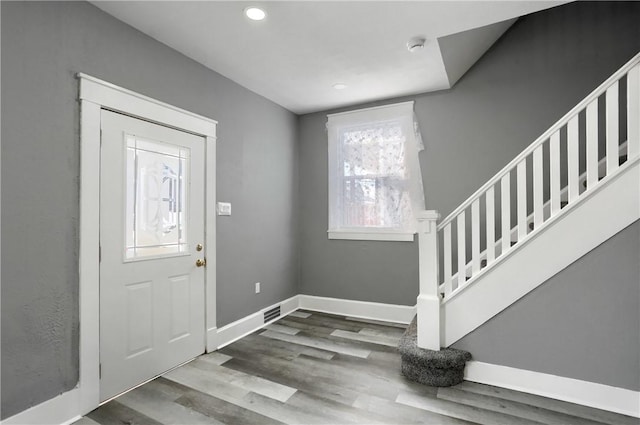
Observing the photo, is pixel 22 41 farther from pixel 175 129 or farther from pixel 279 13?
pixel 279 13

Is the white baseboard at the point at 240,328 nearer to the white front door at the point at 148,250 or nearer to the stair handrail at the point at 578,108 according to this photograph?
the white front door at the point at 148,250

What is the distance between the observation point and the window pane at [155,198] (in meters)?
2.26

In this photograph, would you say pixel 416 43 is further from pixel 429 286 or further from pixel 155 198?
pixel 155 198

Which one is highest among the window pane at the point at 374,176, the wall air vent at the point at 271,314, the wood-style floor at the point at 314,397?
the window pane at the point at 374,176

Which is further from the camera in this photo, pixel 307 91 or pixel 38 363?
pixel 307 91

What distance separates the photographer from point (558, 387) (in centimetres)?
206

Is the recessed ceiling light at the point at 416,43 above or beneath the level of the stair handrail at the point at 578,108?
A: above

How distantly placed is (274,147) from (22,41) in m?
2.38

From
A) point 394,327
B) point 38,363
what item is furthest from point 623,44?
point 38,363

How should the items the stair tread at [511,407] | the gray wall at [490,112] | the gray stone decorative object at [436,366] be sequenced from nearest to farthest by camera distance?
the stair tread at [511,407], the gray stone decorative object at [436,366], the gray wall at [490,112]

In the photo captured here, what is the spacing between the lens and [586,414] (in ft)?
6.19

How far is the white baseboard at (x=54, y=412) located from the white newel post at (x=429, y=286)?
238cm

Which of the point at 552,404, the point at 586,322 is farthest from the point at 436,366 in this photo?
the point at 586,322

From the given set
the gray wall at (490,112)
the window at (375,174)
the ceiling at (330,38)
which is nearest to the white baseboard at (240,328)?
the gray wall at (490,112)
